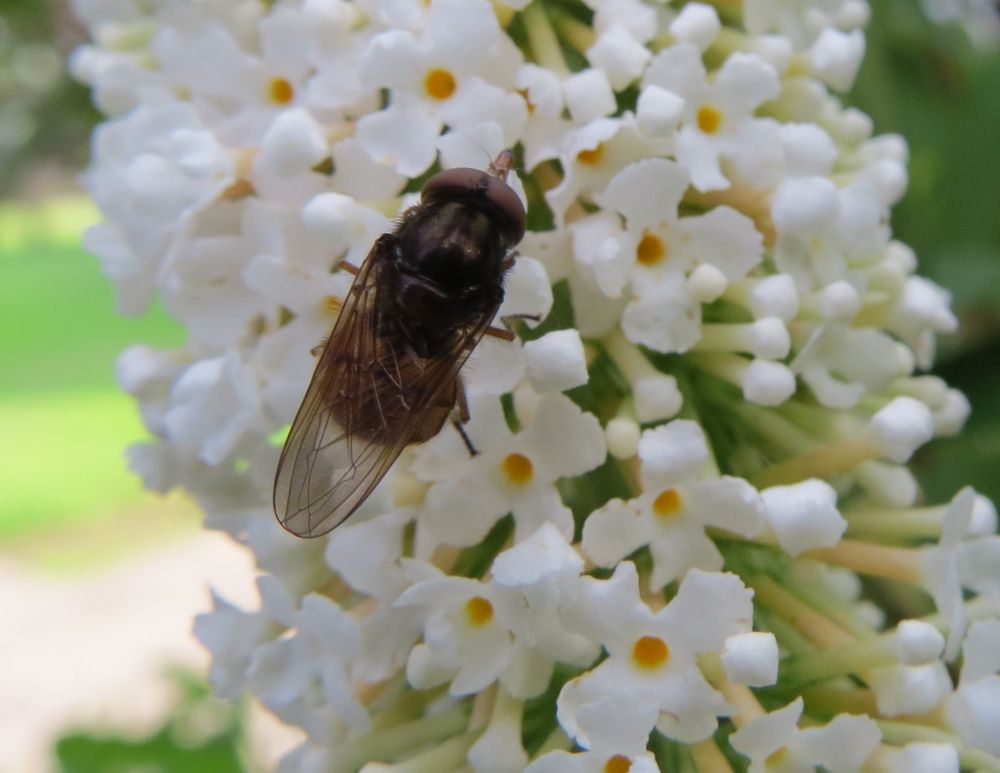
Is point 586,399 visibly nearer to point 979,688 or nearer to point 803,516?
point 803,516

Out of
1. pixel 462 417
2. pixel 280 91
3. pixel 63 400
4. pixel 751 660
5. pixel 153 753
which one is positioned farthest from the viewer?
pixel 63 400

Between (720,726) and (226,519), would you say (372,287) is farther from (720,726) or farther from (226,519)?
(720,726)

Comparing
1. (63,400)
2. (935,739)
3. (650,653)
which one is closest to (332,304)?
(650,653)

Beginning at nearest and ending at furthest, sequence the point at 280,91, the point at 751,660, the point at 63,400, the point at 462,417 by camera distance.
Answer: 1. the point at 751,660
2. the point at 462,417
3. the point at 280,91
4. the point at 63,400

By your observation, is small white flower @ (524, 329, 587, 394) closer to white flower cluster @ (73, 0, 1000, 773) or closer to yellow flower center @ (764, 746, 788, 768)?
white flower cluster @ (73, 0, 1000, 773)

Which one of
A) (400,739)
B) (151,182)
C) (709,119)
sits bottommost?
(400,739)

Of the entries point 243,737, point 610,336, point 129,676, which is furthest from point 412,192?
point 129,676

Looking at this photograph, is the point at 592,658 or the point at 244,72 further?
the point at 244,72
